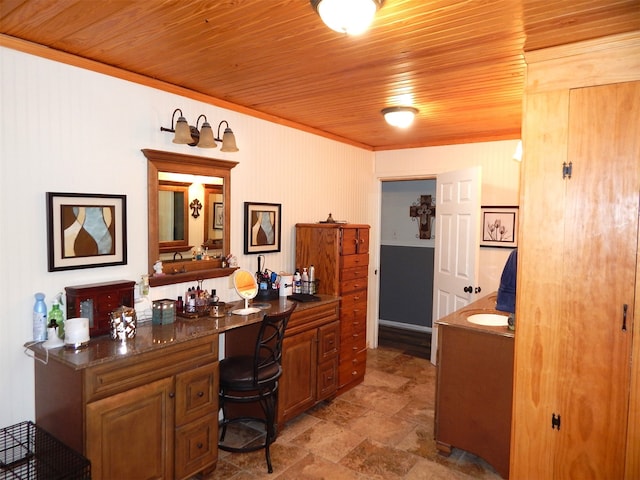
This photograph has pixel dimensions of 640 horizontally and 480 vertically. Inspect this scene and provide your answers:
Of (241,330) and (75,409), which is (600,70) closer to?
(241,330)

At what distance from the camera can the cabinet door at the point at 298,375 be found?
10.3 feet

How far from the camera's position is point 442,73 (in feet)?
8.46

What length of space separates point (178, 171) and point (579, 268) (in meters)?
2.49

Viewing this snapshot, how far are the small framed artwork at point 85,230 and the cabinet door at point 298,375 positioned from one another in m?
1.34

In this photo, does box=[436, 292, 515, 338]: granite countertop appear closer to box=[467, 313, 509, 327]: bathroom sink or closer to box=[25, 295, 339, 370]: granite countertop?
box=[467, 313, 509, 327]: bathroom sink

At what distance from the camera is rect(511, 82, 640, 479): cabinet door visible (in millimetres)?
2000

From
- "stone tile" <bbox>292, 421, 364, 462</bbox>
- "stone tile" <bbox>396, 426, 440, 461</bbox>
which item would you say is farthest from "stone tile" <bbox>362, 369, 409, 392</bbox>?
"stone tile" <bbox>292, 421, 364, 462</bbox>

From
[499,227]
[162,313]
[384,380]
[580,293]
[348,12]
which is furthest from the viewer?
[499,227]

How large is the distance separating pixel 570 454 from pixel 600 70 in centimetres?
190

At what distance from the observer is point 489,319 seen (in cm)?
298

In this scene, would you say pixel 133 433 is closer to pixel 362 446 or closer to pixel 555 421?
pixel 362 446

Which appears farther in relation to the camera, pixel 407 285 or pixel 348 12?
pixel 407 285

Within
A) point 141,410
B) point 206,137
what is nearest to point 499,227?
point 206,137

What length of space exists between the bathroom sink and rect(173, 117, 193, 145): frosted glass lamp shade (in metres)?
2.26
